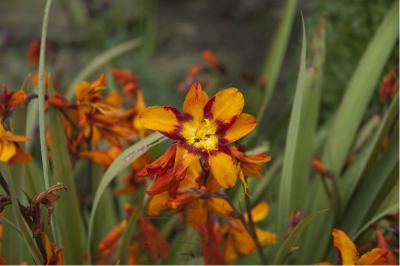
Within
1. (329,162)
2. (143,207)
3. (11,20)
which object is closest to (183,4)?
(11,20)

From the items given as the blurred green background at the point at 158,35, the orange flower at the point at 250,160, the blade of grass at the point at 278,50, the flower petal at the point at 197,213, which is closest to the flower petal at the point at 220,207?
the flower petal at the point at 197,213

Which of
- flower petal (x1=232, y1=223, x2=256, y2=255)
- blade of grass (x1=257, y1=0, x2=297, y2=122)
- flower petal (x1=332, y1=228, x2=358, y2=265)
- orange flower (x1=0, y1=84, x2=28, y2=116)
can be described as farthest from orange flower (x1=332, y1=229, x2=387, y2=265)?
blade of grass (x1=257, y1=0, x2=297, y2=122)

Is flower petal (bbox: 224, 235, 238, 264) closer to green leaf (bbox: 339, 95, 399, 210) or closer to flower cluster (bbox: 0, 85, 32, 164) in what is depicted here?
green leaf (bbox: 339, 95, 399, 210)

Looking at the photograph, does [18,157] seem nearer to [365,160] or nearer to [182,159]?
[182,159]

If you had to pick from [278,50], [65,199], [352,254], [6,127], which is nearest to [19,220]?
[6,127]

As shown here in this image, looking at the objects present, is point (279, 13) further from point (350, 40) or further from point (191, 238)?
point (191, 238)

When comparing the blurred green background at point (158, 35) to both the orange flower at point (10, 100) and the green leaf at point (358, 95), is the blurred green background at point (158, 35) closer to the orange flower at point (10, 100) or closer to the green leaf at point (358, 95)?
the green leaf at point (358, 95)

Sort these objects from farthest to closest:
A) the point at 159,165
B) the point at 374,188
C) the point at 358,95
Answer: the point at 358,95, the point at 374,188, the point at 159,165
